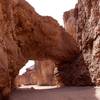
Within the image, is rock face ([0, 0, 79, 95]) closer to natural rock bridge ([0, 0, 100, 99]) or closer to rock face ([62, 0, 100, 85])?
natural rock bridge ([0, 0, 100, 99])

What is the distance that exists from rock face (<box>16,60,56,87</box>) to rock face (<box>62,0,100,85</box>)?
10.6 meters

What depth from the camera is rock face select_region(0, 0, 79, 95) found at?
6.78 m

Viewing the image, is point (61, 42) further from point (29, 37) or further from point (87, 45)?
point (29, 37)

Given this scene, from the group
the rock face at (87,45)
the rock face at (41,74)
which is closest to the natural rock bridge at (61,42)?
the rock face at (87,45)

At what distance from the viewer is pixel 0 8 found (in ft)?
20.6

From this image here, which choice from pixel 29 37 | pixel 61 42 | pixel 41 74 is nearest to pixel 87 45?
pixel 61 42

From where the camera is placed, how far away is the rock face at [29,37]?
6777 mm

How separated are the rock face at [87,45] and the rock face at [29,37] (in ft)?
2.10

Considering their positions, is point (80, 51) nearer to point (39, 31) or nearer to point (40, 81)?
point (39, 31)

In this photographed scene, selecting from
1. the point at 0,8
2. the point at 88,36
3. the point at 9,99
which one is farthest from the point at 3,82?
the point at 88,36

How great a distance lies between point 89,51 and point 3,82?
4.49 m

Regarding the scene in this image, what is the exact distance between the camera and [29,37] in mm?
9539

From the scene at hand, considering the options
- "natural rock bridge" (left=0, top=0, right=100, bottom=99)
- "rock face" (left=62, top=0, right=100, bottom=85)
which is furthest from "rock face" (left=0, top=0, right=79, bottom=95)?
"rock face" (left=62, top=0, right=100, bottom=85)

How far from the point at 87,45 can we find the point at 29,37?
2199mm
